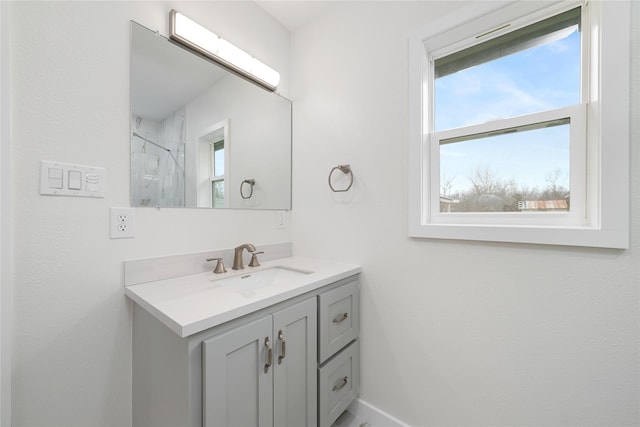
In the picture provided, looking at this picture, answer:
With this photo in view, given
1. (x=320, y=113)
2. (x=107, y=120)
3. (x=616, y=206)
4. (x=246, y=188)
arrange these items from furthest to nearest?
(x=320, y=113), (x=246, y=188), (x=107, y=120), (x=616, y=206)

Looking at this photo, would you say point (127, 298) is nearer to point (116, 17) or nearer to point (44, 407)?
point (44, 407)

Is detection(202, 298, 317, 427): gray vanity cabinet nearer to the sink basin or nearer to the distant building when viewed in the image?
the sink basin

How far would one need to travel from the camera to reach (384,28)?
1337mm

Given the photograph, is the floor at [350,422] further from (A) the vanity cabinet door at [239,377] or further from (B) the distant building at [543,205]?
(B) the distant building at [543,205]

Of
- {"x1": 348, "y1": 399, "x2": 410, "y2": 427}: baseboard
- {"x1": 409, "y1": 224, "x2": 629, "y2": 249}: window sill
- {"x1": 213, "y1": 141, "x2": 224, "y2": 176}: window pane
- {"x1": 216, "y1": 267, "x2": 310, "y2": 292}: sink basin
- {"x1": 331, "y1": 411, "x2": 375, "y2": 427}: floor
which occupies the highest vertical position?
{"x1": 213, "y1": 141, "x2": 224, "y2": 176}: window pane

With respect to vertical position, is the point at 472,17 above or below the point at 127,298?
above

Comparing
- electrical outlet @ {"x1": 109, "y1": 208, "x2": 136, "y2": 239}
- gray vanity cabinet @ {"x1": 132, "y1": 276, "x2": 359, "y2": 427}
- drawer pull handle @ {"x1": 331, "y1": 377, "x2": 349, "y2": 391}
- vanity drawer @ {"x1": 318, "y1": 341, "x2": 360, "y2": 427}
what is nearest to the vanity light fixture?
electrical outlet @ {"x1": 109, "y1": 208, "x2": 136, "y2": 239}

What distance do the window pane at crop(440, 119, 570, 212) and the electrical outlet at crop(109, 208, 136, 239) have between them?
1.40m

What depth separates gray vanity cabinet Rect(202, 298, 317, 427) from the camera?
29.6 inches

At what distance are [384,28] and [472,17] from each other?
43 cm

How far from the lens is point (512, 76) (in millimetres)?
1100

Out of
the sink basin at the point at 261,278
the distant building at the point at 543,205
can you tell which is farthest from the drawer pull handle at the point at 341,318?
the distant building at the point at 543,205

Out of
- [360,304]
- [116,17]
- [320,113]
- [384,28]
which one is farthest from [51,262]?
[384,28]

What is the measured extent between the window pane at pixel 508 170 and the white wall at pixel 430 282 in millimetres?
190
